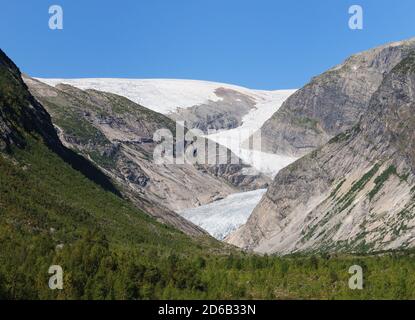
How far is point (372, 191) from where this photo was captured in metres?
160

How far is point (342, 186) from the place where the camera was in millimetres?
183500

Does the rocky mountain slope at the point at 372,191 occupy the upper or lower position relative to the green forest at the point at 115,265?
upper

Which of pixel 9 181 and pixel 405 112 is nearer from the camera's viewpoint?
pixel 9 181

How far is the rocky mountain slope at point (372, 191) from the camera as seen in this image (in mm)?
143125

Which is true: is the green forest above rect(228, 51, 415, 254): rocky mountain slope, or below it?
below

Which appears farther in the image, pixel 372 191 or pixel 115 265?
pixel 372 191

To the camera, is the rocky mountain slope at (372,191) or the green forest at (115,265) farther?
the rocky mountain slope at (372,191)

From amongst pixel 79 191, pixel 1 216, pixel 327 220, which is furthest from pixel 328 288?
pixel 327 220

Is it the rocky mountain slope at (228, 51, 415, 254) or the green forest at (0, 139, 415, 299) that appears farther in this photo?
the rocky mountain slope at (228, 51, 415, 254)

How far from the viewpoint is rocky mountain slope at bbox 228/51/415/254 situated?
143 meters
